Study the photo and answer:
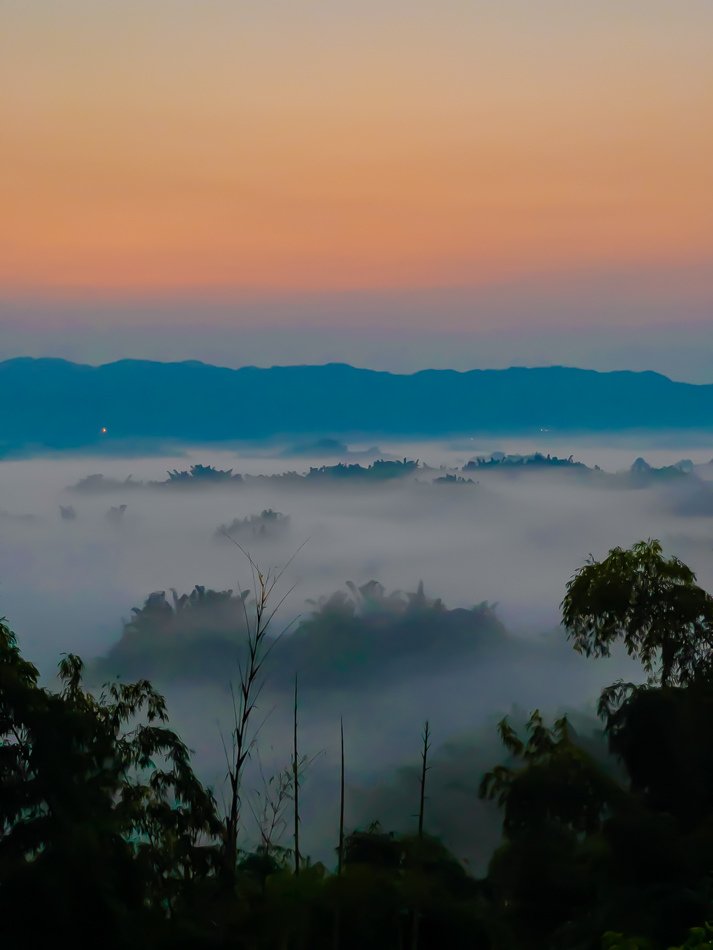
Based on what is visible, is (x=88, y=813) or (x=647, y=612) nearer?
(x=88, y=813)

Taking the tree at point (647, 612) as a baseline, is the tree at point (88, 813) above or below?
below

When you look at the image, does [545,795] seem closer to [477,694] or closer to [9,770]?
[9,770]

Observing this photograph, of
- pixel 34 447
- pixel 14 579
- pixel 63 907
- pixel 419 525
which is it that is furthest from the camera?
pixel 34 447

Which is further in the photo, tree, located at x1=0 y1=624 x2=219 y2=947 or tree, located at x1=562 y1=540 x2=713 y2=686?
tree, located at x1=562 y1=540 x2=713 y2=686

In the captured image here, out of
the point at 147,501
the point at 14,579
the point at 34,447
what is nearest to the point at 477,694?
the point at 14,579

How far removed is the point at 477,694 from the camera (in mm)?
82250

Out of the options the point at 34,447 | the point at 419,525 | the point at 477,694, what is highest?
the point at 34,447

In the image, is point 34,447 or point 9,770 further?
point 34,447

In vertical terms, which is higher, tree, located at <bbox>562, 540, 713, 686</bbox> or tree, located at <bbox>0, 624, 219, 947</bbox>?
tree, located at <bbox>562, 540, 713, 686</bbox>

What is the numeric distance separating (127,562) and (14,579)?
1634 cm

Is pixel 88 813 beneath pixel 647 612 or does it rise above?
beneath

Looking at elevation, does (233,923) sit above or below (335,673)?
above

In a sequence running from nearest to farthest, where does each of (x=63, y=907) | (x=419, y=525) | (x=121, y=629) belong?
(x=63, y=907)
(x=121, y=629)
(x=419, y=525)

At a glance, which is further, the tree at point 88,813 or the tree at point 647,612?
the tree at point 647,612
